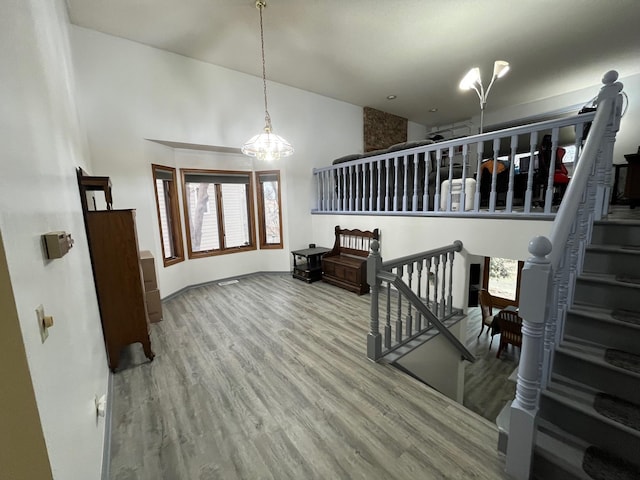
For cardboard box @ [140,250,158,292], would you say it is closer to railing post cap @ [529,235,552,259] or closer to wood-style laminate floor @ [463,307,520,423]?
railing post cap @ [529,235,552,259]

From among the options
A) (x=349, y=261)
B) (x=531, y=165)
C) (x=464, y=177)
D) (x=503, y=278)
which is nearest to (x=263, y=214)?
(x=349, y=261)

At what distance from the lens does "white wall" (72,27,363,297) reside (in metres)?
3.39

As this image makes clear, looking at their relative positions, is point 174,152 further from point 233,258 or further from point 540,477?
point 540,477

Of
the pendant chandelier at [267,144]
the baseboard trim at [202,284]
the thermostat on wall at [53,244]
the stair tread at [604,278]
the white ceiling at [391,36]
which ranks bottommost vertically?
the baseboard trim at [202,284]

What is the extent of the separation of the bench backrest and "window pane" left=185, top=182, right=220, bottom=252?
2.35 meters

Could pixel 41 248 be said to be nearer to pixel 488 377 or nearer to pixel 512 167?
pixel 512 167

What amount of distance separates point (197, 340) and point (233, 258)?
241 cm

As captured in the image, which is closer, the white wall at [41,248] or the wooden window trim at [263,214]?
the white wall at [41,248]

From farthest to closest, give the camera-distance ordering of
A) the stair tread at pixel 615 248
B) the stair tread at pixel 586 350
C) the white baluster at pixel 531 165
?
1. the white baluster at pixel 531 165
2. the stair tread at pixel 615 248
3. the stair tread at pixel 586 350

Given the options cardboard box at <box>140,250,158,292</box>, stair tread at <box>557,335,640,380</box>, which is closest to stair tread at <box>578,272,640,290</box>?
stair tread at <box>557,335,640,380</box>

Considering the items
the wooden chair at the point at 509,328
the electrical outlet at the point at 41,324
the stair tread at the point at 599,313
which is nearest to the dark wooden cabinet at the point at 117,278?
the electrical outlet at the point at 41,324

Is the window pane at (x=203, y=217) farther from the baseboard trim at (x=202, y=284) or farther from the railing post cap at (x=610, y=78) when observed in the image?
the railing post cap at (x=610, y=78)

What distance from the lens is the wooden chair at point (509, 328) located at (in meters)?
4.64

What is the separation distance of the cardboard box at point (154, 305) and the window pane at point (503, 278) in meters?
7.88
